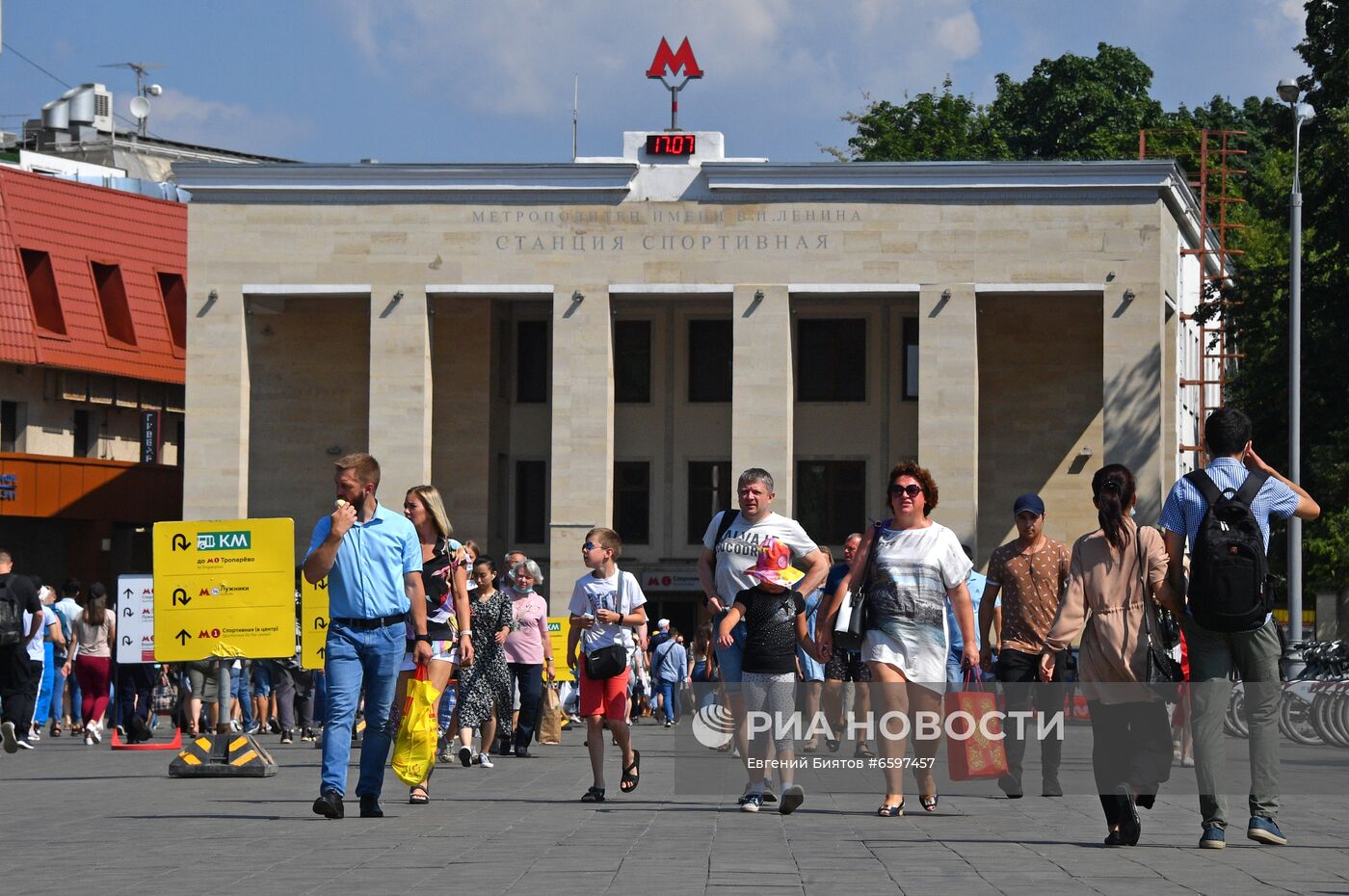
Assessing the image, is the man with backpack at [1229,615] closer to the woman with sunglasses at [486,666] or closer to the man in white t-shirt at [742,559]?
the man in white t-shirt at [742,559]

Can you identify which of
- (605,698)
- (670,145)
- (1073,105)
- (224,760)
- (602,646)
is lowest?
(224,760)

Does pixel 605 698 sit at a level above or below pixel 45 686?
above

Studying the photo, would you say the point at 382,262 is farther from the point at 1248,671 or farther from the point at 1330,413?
the point at 1248,671

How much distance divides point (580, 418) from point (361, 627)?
3584 cm

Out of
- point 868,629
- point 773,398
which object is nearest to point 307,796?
point 868,629

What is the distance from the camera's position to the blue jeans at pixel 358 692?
471 inches

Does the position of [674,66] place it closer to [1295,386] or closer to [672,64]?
[672,64]

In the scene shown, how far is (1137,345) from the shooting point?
46375 millimetres

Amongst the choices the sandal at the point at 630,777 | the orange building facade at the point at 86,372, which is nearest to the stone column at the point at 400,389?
the orange building facade at the point at 86,372

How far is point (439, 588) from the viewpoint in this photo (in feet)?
46.7

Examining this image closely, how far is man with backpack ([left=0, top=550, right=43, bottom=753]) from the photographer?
2095 centimetres

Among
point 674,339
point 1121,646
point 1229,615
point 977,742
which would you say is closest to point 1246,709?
point 1229,615

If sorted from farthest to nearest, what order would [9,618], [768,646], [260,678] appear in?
[260,678]
[9,618]
[768,646]

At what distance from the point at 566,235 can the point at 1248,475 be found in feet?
125
